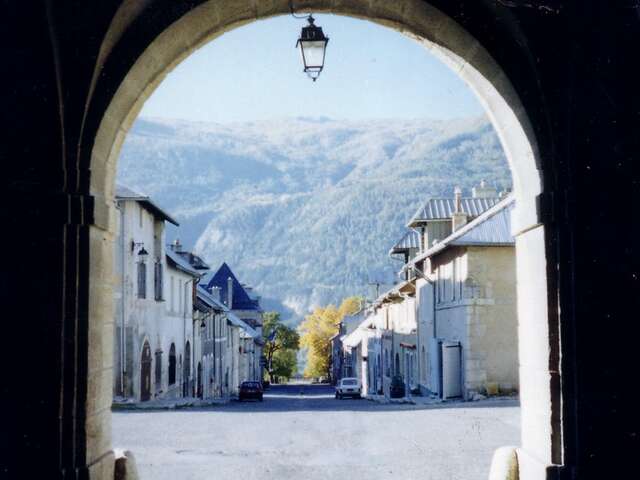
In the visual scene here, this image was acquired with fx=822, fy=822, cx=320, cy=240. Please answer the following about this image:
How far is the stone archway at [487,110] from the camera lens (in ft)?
19.5

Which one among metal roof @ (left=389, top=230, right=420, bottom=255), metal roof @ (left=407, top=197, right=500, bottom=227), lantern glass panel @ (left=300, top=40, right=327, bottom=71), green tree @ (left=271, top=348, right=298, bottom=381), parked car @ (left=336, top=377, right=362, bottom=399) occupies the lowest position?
green tree @ (left=271, top=348, right=298, bottom=381)

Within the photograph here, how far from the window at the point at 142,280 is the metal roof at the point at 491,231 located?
28.9 feet

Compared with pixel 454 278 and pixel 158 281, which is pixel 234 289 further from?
pixel 454 278

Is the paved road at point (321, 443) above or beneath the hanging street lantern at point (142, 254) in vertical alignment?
beneath

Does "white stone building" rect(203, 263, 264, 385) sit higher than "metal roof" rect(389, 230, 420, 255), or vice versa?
"metal roof" rect(389, 230, 420, 255)

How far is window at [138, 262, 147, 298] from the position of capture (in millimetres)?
24297

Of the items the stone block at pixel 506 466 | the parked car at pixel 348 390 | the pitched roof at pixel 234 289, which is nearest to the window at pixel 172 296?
the parked car at pixel 348 390

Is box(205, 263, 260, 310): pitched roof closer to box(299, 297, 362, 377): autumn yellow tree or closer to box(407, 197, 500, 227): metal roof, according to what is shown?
box(299, 297, 362, 377): autumn yellow tree

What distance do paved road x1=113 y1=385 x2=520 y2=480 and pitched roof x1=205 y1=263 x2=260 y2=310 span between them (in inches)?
1782

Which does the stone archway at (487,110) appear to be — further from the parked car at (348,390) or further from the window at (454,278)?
the parked car at (348,390)

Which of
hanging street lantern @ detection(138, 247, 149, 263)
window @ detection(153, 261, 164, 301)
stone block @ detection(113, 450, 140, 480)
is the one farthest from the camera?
window @ detection(153, 261, 164, 301)

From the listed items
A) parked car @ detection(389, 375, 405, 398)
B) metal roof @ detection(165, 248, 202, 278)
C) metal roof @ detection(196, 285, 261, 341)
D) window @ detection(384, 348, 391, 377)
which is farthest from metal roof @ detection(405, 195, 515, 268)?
metal roof @ detection(196, 285, 261, 341)

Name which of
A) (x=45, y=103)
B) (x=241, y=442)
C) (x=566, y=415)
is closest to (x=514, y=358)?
(x=241, y=442)

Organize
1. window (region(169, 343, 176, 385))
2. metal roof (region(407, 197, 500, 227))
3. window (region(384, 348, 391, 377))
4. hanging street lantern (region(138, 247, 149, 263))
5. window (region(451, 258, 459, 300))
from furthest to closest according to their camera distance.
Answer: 1. window (region(384, 348, 391, 377))
2. window (region(169, 343, 176, 385))
3. metal roof (region(407, 197, 500, 227))
4. window (region(451, 258, 459, 300))
5. hanging street lantern (region(138, 247, 149, 263))
